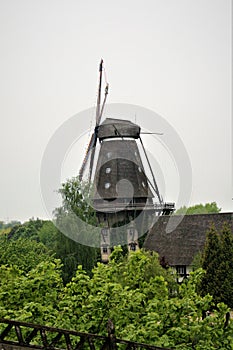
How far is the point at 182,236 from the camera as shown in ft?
117

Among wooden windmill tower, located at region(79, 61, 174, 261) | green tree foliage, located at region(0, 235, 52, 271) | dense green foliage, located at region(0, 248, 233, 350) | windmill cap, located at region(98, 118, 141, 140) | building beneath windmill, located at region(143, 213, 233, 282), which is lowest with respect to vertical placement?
dense green foliage, located at region(0, 248, 233, 350)

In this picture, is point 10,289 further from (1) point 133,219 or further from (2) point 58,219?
(1) point 133,219

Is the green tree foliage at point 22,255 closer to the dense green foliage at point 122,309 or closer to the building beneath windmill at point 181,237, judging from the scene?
the building beneath windmill at point 181,237

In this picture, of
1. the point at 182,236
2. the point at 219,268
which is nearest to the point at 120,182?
the point at 182,236

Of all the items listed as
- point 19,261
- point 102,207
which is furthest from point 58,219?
point 102,207

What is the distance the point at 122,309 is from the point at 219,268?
16.2 meters

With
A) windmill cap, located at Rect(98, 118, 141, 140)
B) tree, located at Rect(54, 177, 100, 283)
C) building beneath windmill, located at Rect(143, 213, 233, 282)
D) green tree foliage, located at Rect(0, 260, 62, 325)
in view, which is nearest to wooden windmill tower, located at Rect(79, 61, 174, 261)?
windmill cap, located at Rect(98, 118, 141, 140)

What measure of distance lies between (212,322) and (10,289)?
450cm

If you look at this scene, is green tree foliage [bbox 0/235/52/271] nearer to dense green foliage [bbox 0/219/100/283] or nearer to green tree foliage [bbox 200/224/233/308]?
dense green foliage [bbox 0/219/100/283]

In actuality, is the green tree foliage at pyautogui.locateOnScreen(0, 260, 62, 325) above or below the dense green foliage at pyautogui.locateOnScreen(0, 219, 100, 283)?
below

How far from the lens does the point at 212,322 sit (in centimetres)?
1009

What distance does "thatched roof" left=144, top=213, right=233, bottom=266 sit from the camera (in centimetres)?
3411

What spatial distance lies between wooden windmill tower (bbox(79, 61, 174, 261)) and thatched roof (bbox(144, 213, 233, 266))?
243 centimetres

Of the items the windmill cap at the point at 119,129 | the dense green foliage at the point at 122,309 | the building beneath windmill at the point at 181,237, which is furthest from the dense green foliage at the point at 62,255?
the dense green foliage at the point at 122,309
